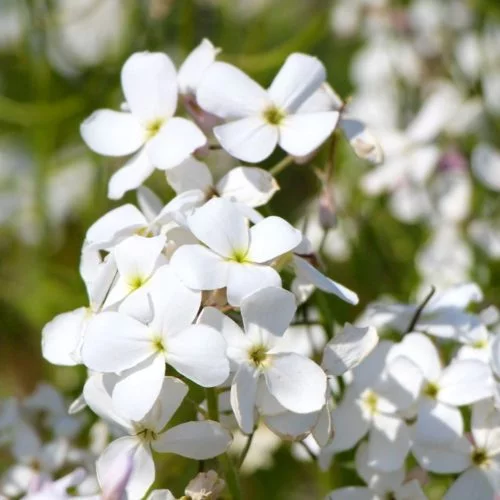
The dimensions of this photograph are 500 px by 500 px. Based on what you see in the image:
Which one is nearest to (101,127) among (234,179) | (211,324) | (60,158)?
(234,179)

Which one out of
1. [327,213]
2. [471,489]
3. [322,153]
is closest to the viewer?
[471,489]

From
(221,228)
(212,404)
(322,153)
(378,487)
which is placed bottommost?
(322,153)

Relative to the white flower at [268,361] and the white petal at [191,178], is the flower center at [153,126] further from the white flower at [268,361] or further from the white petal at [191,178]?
the white flower at [268,361]

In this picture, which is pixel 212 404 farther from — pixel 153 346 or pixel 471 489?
pixel 471 489

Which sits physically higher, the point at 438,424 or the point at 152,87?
the point at 152,87

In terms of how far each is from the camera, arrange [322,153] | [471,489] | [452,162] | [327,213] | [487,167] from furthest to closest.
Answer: [322,153] < [452,162] < [487,167] < [327,213] < [471,489]

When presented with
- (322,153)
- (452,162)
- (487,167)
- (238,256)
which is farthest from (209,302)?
(322,153)
